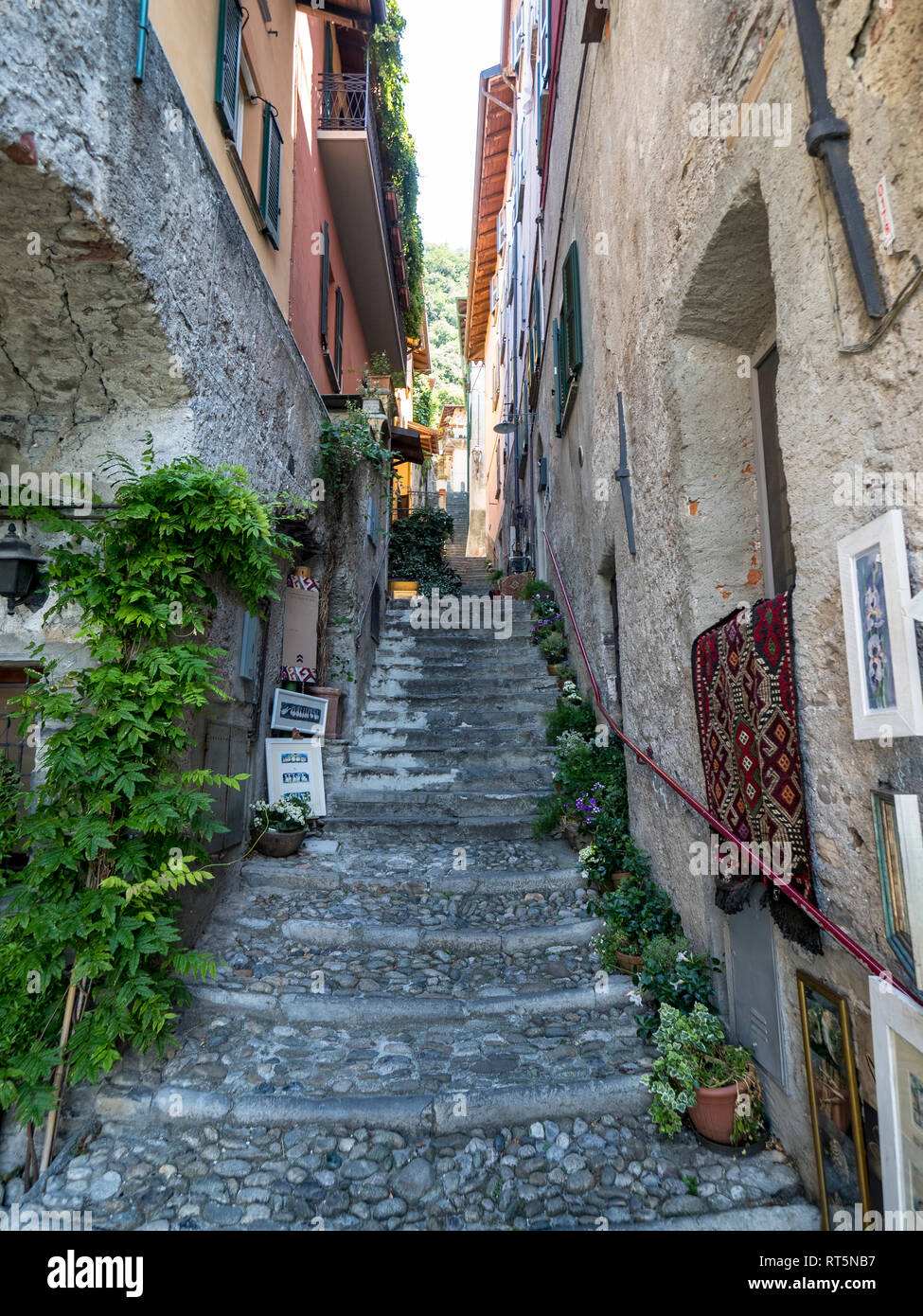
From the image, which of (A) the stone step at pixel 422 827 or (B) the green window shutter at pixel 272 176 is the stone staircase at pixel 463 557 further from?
(A) the stone step at pixel 422 827

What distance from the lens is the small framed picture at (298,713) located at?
18.4 feet

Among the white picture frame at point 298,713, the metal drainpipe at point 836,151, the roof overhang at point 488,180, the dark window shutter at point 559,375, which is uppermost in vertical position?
the roof overhang at point 488,180

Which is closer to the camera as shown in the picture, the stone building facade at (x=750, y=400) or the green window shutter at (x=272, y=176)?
the stone building facade at (x=750, y=400)

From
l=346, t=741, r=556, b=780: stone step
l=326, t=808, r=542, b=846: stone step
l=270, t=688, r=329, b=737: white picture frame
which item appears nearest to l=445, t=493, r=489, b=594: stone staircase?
l=346, t=741, r=556, b=780: stone step

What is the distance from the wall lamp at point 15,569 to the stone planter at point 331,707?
9.80 feet

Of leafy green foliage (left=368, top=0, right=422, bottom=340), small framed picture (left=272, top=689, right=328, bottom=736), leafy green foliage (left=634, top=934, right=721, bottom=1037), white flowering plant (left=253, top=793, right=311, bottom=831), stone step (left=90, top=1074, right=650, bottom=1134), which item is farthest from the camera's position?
leafy green foliage (left=368, top=0, right=422, bottom=340)

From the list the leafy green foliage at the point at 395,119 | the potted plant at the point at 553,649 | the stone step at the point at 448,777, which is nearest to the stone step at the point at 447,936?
the stone step at the point at 448,777

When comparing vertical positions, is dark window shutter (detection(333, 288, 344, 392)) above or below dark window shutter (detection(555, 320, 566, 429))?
above

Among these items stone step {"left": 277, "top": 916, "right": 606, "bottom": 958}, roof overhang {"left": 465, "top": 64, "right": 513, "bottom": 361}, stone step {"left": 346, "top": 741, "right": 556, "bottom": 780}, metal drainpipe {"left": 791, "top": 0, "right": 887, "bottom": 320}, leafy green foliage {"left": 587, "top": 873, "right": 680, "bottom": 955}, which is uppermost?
roof overhang {"left": 465, "top": 64, "right": 513, "bottom": 361}

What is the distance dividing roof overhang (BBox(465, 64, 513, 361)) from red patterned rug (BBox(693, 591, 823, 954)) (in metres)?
16.6

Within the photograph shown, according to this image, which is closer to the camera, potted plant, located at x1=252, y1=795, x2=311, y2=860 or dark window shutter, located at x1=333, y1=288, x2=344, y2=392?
potted plant, located at x1=252, y1=795, x2=311, y2=860

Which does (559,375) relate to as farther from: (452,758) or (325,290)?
(452,758)

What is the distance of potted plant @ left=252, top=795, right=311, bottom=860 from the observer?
4871mm

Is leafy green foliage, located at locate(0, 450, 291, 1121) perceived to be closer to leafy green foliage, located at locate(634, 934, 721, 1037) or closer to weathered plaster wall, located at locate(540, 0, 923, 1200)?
leafy green foliage, located at locate(634, 934, 721, 1037)
